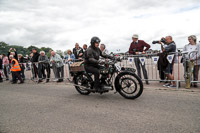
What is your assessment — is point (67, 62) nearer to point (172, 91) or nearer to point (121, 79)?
point (121, 79)

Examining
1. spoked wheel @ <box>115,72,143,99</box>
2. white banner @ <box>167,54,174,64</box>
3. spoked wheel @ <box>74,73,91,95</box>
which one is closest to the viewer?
spoked wheel @ <box>115,72,143,99</box>

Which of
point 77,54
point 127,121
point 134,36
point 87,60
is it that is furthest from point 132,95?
point 77,54

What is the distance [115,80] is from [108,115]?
55.7 inches

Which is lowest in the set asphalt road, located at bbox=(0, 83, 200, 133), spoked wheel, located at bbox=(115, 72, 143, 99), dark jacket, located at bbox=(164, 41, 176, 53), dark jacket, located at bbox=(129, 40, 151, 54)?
asphalt road, located at bbox=(0, 83, 200, 133)

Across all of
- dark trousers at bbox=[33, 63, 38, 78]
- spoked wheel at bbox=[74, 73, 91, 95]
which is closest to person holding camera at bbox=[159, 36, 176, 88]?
Result: spoked wheel at bbox=[74, 73, 91, 95]

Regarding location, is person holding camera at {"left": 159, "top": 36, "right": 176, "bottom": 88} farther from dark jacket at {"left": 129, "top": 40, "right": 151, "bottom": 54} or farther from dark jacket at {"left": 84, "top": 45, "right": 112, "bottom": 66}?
dark jacket at {"left": 84, "top": 45, "right": 112, "bottom": 66}

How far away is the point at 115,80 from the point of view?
4.42m

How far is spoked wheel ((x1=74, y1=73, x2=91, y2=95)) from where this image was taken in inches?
193

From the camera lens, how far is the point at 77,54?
9312mm

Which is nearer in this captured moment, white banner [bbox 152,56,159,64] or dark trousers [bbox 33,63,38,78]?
white banner [bbox 152,56,159,64]

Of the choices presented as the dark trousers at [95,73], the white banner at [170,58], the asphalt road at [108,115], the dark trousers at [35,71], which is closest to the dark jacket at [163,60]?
the white banner at [170,58]

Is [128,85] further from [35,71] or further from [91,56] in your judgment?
[35,71]

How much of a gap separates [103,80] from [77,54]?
5.18 metres

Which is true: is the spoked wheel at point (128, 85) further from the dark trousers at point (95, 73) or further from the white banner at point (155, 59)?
the white banner at point (155, 59)
